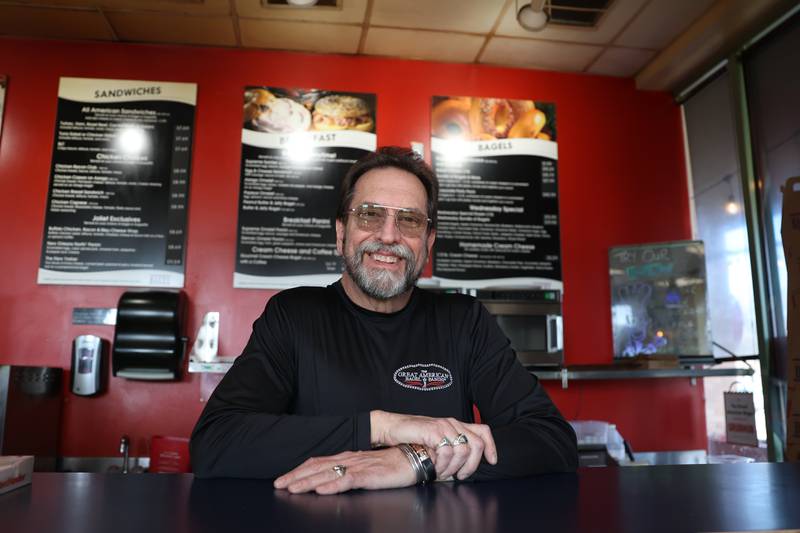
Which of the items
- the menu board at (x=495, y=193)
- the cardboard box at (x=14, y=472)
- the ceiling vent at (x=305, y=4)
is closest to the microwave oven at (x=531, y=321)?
the menu board at (x=495, y=193)

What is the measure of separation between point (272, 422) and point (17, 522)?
20.2 inches

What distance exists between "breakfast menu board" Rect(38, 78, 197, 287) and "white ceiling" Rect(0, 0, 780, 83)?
34 cm

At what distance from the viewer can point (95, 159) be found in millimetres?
3535

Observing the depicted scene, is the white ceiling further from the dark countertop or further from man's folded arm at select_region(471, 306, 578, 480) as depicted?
the dark countertop

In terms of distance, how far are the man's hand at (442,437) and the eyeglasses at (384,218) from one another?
0.64m

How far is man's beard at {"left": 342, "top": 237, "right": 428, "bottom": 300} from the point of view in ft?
5.23

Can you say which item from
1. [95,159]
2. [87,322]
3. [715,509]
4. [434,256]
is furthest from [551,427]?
[95,159]

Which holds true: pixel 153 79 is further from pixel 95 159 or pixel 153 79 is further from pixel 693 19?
pixel 693 19

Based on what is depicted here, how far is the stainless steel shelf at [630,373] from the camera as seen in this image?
3201 millimetres

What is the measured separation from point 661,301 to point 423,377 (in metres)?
2.70

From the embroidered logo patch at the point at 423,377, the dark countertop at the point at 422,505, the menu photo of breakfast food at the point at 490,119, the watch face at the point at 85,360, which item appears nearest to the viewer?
the dark countertop at the point at 422,505

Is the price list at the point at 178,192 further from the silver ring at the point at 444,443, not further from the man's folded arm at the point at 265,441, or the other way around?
the silver ring at the point at 444,443

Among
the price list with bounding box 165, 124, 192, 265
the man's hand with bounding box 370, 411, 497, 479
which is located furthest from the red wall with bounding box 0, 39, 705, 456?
the man's hand with bounding box 370, 411, 497, 479

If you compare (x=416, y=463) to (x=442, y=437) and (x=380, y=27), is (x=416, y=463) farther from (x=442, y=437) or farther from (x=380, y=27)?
(x=380, y=27)
